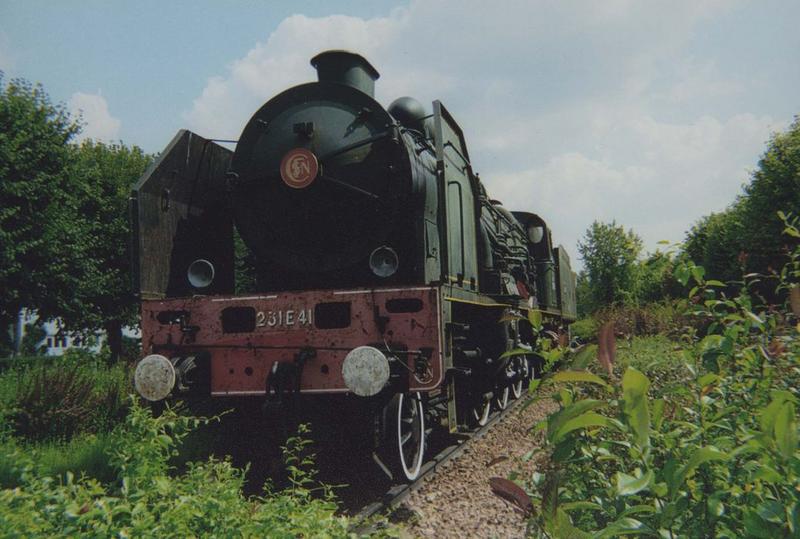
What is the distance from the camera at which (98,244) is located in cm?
1680

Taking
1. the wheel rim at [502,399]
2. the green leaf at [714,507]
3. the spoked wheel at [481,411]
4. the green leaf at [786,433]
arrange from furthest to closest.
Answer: the wheel rim at [502,399]
the spoked wheel at [481,411]
the green leaf at [714,507]
the green leaf at [786,433]

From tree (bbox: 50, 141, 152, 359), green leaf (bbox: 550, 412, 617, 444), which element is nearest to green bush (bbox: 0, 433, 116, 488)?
green leaf (bbox: 550, 412, 617, 444)

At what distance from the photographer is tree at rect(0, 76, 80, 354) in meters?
12.4

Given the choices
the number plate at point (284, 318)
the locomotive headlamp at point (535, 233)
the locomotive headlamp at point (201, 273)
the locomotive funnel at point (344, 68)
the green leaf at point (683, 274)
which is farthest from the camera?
the locomotive headlamp at point (535, 233)

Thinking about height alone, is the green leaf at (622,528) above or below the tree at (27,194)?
below

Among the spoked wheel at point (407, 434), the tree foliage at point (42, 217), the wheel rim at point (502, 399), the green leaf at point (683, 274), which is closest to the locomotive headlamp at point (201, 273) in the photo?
the spoked wheel at point (407, 434)

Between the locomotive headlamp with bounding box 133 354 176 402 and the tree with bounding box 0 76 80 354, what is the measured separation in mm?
9659

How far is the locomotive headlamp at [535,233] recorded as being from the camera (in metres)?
11.6

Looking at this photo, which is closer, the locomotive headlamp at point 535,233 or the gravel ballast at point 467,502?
the gravel ballast at point 467,502

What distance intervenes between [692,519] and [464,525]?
2689 millimetres

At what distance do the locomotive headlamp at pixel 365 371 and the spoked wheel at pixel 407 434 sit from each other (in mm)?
385

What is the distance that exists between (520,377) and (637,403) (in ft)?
26.7

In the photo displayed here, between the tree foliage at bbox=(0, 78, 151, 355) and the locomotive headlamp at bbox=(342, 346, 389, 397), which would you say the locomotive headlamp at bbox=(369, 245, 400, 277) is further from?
the tree foliage at bbox=(0, 78, 151, 355)

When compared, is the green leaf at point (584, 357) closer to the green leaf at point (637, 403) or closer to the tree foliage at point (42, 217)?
the green leaf at point (637, 403)
